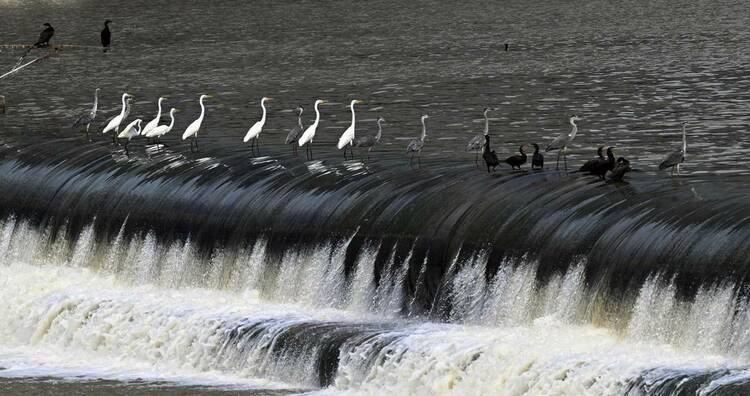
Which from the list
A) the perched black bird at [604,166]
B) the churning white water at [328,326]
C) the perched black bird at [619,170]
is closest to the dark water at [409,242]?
the churning white water at [328,326]

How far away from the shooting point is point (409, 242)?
81.6 feet

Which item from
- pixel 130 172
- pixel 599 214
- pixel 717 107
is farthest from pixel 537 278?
pixel 717 107

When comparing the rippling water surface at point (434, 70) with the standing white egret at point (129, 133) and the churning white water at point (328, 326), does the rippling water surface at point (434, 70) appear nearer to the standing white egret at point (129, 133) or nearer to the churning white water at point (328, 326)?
the standing white egret at point (129, 133)

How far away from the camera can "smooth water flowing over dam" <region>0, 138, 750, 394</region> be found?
67.7 feet

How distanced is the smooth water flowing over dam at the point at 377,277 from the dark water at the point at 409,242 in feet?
0.13

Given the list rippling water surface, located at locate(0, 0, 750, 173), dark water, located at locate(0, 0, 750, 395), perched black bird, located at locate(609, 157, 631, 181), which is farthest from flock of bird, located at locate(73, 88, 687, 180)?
rippling water surface, located at locate(0, 0, 750, 173)

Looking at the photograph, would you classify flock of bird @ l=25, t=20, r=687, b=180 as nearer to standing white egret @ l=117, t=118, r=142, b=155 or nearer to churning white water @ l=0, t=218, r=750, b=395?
standing white egret @ l=117, t=118, r=142, b=155

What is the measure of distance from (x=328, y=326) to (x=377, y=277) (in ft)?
5.04

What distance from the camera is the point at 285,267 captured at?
2633 cm

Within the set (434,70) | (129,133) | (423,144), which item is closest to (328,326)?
(423,144)

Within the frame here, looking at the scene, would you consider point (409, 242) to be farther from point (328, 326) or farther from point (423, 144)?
point (423, 144)

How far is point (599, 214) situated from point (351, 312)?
4097mm

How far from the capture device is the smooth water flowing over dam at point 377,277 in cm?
2064

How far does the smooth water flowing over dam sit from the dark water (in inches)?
1.6
